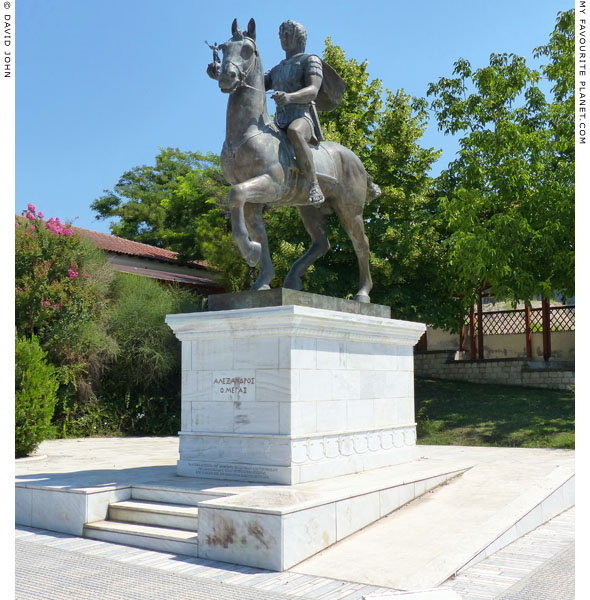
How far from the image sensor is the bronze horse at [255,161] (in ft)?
22.9

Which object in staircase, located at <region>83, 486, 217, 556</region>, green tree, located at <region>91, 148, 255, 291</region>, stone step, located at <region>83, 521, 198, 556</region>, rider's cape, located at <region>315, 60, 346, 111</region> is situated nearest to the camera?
stone step, located at <region>83, 521, 198, 556</region>

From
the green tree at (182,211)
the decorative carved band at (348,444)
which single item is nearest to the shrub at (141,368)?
the green tree at (182,211)

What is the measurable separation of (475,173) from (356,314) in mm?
10548

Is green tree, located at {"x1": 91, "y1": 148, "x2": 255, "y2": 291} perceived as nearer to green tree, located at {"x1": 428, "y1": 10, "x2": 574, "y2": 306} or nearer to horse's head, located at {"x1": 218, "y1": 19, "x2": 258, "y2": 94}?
green tree, located at {"x1": 428, "y1": 10, "x2": 574, "y2": 306}

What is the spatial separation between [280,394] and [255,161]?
2.50 m

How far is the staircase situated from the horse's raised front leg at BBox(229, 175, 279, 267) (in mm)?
2460

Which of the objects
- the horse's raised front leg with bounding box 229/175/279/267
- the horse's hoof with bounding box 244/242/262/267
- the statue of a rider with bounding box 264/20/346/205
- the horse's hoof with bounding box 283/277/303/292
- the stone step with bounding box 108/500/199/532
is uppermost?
the statue of a rider with bounding box 264/20/346/205

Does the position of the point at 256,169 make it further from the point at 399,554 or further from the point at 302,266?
the point at 399,554

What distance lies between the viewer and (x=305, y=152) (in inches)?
293

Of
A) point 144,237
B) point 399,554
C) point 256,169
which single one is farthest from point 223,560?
point 144,237

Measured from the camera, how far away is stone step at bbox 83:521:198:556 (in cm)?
565

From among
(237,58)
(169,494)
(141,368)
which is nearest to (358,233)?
(237,58)

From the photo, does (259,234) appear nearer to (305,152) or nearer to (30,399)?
(305,152)

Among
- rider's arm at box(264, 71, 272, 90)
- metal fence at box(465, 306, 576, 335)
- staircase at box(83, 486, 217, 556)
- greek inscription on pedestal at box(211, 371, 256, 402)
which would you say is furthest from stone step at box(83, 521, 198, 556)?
metal fence at box(465, 306, 576, 335)
